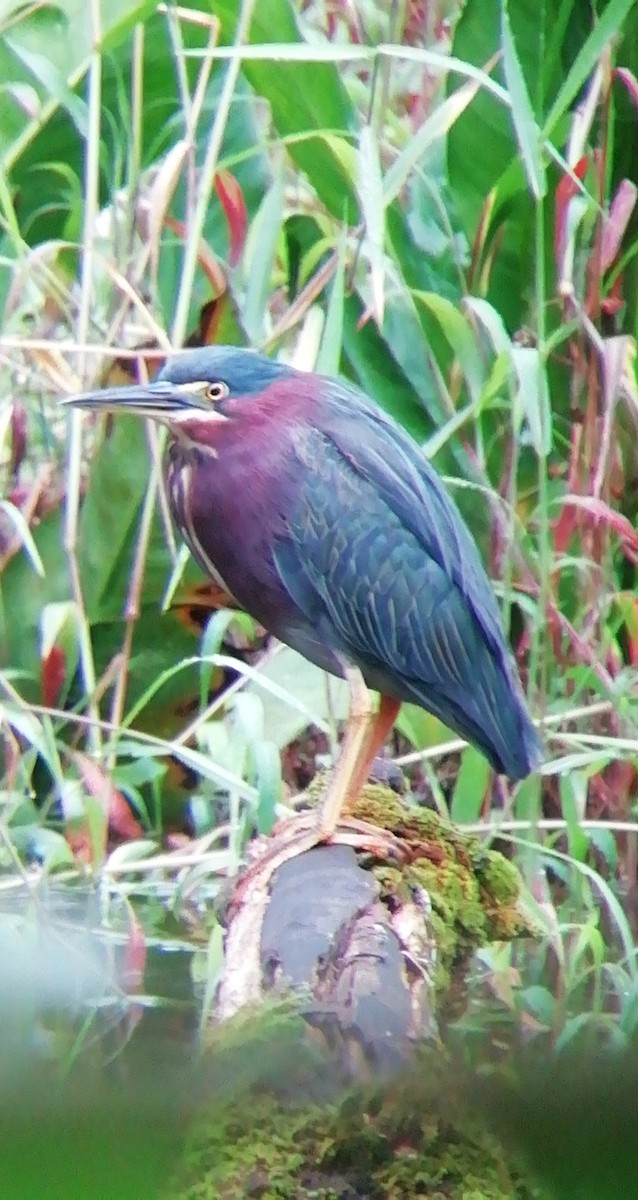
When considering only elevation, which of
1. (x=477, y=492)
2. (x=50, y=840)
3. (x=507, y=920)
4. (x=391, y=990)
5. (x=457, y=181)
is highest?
(x=457, y=181)

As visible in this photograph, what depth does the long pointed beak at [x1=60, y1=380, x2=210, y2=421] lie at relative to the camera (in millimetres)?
1567

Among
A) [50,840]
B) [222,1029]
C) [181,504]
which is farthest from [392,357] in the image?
[222,1029]

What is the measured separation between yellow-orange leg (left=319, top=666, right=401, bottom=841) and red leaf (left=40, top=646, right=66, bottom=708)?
510 millimetres

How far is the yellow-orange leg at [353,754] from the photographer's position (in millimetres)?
1581

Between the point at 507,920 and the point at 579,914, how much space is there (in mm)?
348

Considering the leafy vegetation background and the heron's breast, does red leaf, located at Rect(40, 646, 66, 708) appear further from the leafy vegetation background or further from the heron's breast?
the heron's breast

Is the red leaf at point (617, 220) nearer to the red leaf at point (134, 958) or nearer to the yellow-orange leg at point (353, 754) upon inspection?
the yellow-orange leg at point (353, 754)

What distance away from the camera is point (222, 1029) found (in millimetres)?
1135

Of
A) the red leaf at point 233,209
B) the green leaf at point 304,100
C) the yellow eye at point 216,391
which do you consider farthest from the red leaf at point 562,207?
the yellow eye at point 216,391

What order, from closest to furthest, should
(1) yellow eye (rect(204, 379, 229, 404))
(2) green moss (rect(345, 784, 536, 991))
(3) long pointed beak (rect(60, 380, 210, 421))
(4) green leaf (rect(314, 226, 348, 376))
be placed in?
(2) green moss (rect(345, 784, 536, 991)), (3) long pointed beak (rect(60, 380, 210, 421)), (1) yellow eye (rect(204, 379, 229, 404)), (4) green leaf (rect(314, 226, 348, 376))

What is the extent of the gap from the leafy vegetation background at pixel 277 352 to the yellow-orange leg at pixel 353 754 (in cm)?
16

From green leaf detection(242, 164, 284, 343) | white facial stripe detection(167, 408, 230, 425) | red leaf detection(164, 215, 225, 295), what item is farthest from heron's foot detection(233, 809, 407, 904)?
red leaf detection(164, 215, 225, 295)

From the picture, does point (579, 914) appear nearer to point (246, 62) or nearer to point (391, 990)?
point (391, 990)

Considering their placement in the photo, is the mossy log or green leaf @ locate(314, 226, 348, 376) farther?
green leaf @ locate(314, 226, 348, 376)
